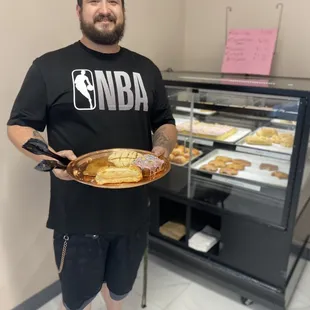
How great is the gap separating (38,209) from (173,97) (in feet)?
3.37

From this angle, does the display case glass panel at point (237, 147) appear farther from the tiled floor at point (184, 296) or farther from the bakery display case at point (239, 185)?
the tiled floor at point (184, 296)

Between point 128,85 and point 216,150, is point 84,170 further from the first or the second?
point 216,150

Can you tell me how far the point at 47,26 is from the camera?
1.61 meters

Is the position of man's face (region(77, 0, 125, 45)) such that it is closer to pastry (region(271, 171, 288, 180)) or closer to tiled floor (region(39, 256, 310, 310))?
pastry (region(271, 171, 288, 180))

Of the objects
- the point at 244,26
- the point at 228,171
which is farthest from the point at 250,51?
the point at 228,171

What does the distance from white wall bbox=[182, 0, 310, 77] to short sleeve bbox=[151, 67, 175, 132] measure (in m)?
1.02

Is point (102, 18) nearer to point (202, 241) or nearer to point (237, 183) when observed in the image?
point (237, 183)

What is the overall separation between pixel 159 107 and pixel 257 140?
687 millimetres

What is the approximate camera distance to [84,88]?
1.21 metres

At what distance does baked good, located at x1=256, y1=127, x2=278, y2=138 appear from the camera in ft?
5.94

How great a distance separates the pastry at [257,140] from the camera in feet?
5.93

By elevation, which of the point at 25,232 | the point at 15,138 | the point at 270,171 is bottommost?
the point at 25,232

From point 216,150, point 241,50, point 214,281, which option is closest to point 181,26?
point 241,50

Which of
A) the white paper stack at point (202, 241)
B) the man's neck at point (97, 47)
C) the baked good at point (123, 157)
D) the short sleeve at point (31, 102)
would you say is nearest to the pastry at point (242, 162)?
the white paper stack at point (202, 241)
